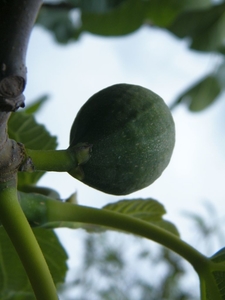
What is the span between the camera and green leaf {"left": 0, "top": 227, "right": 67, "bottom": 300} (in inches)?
44.1

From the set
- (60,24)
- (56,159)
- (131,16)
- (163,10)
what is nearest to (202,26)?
(163,10)

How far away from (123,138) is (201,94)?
6.50ft

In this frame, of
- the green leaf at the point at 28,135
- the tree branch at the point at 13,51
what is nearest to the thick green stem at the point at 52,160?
the tree branch at the point at 13,51

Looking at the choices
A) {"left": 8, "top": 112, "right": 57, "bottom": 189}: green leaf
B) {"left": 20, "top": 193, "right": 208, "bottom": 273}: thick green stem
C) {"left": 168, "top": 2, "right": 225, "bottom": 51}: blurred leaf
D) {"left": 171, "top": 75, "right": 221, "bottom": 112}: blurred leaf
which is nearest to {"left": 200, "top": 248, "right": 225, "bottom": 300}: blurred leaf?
{"left": 20, "top": 193, "right": 208, "bottom": 273}: thick green stem

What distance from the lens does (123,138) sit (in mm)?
843

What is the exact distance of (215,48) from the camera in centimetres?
259

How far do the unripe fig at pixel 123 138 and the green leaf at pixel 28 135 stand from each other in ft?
0.95

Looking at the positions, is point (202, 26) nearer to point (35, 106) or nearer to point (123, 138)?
point (35, 106)

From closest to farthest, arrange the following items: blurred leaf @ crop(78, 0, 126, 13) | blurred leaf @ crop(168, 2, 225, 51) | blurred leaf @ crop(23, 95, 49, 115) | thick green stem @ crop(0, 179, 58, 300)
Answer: thick green stem @ crop(0, 179, 58, 300)
blurred leaf @ crop(78, 0, 126, 13)
blurred leaf @ crop(23, 95, 49, 115)
blurred leaf @ crop(168, 2, 225, 51)

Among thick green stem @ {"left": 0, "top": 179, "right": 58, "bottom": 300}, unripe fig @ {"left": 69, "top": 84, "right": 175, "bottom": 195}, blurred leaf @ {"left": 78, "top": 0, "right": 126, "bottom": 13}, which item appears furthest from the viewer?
blurred leaf @ {"left": 78, "top": 0, "right": 126, "bottom": 13}

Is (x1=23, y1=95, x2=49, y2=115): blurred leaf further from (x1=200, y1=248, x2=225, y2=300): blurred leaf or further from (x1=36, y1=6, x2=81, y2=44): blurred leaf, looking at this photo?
(x1=200, y1=248, x2=225, y2=300): blurred leaf

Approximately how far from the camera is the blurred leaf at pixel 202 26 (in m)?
2.48

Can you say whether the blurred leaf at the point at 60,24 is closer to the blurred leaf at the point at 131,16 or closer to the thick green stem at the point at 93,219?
the blurred leaf at the point at 131,16

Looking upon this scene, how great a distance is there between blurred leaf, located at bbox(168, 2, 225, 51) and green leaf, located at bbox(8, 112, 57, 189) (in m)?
1.52
